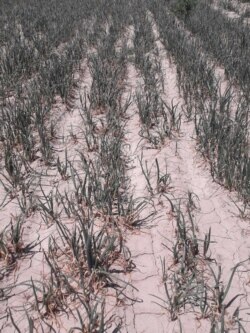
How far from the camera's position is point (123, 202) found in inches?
110

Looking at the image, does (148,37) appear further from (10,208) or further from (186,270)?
(186,270)

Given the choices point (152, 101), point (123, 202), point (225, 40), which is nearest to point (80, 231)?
point (123, 202)

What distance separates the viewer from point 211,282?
2.14m

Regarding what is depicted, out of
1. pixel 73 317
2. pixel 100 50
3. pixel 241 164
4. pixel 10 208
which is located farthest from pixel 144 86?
pixel 73 317

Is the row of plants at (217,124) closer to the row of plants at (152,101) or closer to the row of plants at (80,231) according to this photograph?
the row of plants at (152,101)

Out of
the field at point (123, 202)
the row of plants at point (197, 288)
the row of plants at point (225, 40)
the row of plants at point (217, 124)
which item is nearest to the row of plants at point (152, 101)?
the field at point (123, 202)

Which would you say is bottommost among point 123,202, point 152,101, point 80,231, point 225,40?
point 80,231

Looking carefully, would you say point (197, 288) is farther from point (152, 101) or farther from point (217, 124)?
point (152, 101)

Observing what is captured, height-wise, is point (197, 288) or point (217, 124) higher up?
point (217, 124)

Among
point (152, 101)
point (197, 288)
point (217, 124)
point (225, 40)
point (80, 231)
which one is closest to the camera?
point (197, 288)

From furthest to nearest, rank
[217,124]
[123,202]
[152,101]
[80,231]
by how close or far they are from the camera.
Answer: [152,101]
[217,124]
[123,202]
[80,231]

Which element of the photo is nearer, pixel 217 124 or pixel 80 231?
pixel 80 231

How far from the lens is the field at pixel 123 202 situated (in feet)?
6.48

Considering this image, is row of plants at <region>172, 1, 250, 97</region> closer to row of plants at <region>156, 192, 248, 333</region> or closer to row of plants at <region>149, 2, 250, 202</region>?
row of plants at <region>149, 2, 250, 202</region>
